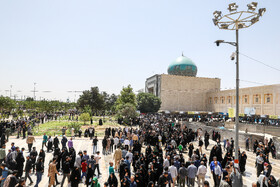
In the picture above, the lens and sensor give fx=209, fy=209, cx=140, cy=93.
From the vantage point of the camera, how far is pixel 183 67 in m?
66.6

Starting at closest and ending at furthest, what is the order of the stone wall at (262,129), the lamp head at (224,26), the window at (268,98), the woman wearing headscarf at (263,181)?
the woman wearing headscarf at (263,181) → the lamp head at (224,26) → the stone wall at (262,129) → the window at (268,98)

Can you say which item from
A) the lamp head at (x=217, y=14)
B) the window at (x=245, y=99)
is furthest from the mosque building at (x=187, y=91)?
the lamp head at (x=217, y=14)

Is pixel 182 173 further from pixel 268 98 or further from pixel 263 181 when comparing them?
pixel 268 98

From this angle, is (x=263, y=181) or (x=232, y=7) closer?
(x=263, y=181)

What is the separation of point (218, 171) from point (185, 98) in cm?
5707

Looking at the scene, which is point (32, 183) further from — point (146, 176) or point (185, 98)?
point (185, 98)

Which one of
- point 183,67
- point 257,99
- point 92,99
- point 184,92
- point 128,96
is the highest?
point 183,67

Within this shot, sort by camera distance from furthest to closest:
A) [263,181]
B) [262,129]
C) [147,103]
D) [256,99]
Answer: [147,103] → [256,99] → [262,129] → [263,181]

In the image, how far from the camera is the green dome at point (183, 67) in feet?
219

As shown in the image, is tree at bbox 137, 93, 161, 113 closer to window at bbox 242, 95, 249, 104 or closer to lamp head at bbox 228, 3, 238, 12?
window at bbox 242, 95, 249, 104

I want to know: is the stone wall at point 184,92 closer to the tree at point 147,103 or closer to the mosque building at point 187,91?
the mosque building at point 187,91

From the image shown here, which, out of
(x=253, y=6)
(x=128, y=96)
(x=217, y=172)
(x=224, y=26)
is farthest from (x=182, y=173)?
(x=128, y=96)

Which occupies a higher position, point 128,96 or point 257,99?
point 128,96

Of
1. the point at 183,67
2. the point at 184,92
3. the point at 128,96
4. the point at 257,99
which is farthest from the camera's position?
the point at 183,67
